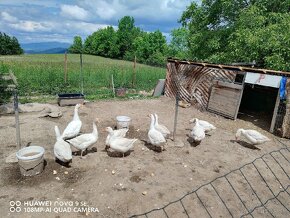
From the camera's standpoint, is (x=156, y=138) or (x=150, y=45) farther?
(x=150, y=45)

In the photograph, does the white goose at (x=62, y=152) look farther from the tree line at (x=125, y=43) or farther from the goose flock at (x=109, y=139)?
the tree line at (x=125, y=43)

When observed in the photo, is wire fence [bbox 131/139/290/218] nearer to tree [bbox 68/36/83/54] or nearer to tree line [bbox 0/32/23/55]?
tree line [bbox 0/32/23/55]

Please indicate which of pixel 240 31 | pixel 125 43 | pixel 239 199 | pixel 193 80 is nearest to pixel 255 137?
pixel 239 199

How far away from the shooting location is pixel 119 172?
631cm

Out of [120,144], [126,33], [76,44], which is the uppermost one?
[126,33]

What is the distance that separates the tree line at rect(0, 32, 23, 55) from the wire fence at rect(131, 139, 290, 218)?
5351cm

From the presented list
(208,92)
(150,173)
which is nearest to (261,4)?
(208,92)

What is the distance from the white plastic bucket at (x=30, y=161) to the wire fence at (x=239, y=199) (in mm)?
2841

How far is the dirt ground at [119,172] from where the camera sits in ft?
16.8

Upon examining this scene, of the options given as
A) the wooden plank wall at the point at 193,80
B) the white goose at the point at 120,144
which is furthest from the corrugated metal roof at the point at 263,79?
the white goose at the point at 120,144

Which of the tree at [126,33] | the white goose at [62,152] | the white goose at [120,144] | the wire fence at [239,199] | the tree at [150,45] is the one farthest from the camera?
the tree at [126,33]

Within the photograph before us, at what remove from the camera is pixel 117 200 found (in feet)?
17.1

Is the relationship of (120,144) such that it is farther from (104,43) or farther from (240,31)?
(104,43)

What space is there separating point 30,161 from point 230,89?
9.33 metres
